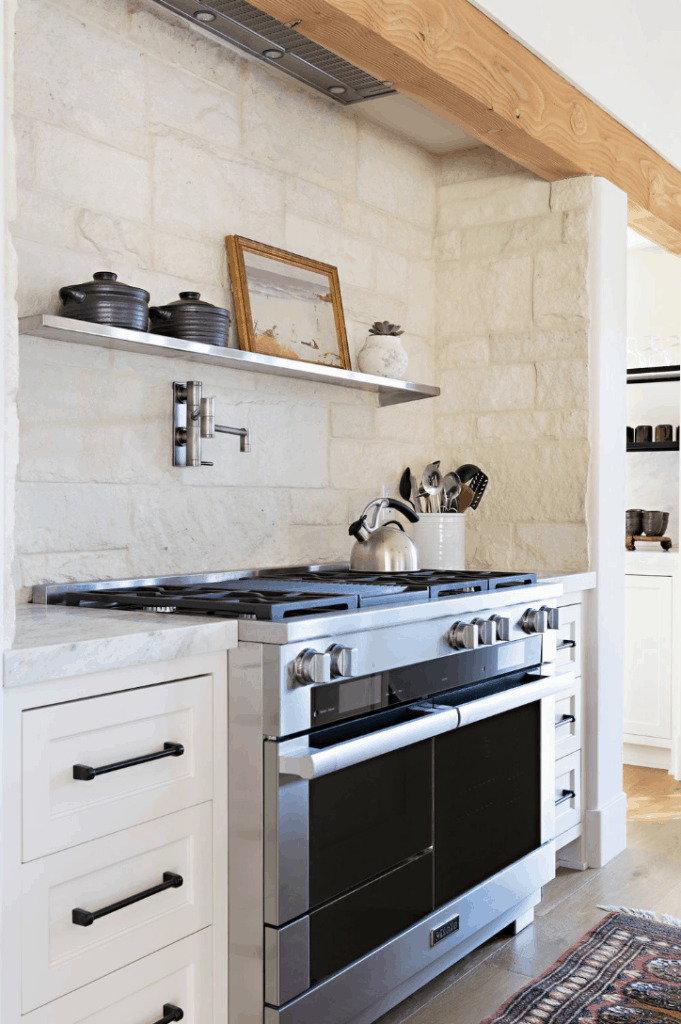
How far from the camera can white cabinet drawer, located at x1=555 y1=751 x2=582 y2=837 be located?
3.00 meters

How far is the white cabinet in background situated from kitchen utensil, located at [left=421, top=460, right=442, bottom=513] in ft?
5.21

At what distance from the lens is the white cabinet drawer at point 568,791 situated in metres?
3.00

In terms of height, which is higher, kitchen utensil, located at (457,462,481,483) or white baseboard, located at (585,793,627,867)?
kitchen utensil, located at (457,462,481,483)

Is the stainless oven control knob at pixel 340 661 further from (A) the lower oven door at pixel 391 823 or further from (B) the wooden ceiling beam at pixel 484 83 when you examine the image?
(B) the wooden ceiling beam at pixel 484 83

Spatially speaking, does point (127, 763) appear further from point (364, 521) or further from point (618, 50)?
point (618, 50)

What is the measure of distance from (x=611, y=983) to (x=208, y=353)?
181 centimetres

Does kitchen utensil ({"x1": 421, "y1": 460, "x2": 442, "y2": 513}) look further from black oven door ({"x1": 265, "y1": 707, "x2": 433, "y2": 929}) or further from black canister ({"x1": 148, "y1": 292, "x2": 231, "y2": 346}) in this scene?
black oven door ({"x1": 265, "y1": 707, "x2": 433, "y2": 929})

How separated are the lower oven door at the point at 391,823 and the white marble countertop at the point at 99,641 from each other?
247mm

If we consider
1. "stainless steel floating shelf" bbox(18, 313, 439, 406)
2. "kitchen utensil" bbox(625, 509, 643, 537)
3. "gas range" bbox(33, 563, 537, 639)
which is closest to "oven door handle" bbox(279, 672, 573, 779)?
"gas range" bbox(33, 563, 537, 639)

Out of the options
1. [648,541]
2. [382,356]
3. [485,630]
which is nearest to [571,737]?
[485,630]

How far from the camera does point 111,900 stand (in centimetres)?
157

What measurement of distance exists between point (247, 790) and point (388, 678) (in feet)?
1.38

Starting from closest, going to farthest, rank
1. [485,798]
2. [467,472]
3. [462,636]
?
[462,636], [485,798], [467,472]

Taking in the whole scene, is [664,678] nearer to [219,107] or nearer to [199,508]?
[199,508]
